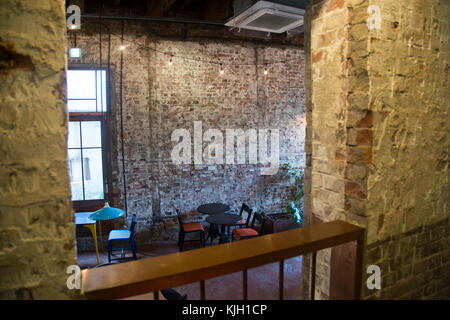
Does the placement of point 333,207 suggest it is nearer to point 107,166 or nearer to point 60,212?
point 60,212

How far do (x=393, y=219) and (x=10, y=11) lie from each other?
6.81 ft

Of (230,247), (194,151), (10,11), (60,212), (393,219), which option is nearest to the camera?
(10,11)

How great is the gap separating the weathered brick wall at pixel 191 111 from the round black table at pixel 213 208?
261mm

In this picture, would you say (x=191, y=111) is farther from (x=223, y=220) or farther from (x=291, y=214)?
(x=291, y=214)

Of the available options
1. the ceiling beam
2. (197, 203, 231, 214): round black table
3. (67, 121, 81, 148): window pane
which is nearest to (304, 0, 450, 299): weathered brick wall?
the ceiling beam

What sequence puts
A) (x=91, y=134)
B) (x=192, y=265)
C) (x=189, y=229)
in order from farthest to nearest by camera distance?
(x=91, y=134)
(x=189, y=229)
(x=192, y=265)

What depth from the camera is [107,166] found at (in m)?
6.48

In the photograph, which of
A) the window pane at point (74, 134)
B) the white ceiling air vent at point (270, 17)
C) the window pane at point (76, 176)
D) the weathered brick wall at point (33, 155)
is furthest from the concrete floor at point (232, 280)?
the white ceiling air vent at point (270, 17)

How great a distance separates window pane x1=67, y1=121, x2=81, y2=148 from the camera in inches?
248

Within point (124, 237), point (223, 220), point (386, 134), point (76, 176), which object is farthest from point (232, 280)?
point (386, 134)

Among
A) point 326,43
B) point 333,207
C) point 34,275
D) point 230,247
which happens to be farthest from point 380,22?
point 34,275

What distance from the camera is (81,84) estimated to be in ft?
20.7

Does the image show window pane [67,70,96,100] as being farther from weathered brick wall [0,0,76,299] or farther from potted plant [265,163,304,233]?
weathered brick wall [0,0,76,299]

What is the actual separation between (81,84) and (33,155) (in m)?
5.78
